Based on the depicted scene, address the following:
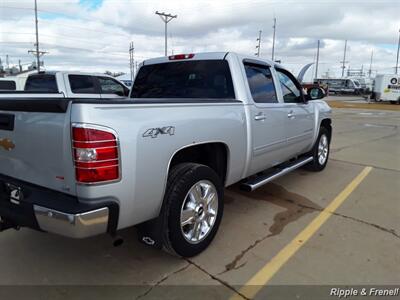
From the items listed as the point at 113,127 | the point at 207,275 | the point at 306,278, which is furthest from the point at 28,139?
the point at 306,278

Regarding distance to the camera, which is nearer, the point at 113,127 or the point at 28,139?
the point at 113,127

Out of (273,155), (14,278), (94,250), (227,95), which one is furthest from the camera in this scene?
(273,155)

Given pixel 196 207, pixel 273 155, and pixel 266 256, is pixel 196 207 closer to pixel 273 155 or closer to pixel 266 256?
pixel 266 256

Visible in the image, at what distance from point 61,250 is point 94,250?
0.32 metres

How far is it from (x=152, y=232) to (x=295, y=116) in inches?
114

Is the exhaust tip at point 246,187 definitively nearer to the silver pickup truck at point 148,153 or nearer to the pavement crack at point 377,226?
the silver pickup truck at point 148,153

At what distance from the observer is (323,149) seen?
6.59 meters

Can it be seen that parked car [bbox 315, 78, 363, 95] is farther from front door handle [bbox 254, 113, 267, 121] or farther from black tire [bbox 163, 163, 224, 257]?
black tire [bbox 163, 163, 224, 257]

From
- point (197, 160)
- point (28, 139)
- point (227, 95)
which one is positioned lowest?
point (197, 160)

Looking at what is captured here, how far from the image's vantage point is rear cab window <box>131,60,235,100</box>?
4.05 metres

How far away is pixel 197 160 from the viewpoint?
145 inches

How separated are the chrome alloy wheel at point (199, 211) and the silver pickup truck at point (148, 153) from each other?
1 centimetres

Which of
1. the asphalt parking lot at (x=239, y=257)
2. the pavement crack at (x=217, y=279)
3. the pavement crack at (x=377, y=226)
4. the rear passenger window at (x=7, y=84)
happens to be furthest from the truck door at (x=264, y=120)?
the rear passenger window at (x=7, y=84)

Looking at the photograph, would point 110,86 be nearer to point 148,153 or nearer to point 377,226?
point 377,226
